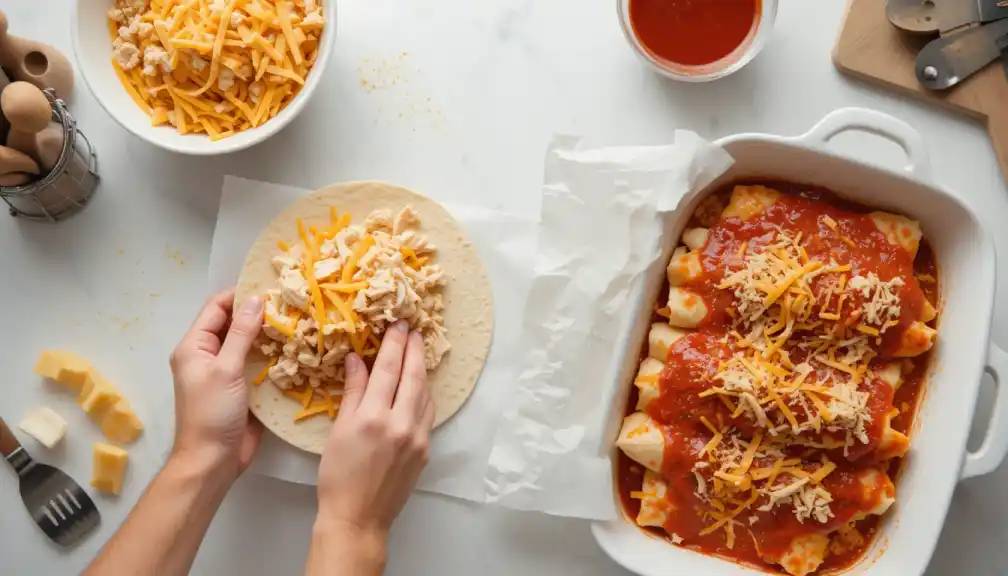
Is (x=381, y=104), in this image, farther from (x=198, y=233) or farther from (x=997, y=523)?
(x=997, y=523)

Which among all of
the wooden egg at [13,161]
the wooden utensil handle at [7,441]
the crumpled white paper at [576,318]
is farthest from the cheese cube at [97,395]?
the crumpled white paper at [576,318]

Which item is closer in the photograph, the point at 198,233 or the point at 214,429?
the point at 214,429

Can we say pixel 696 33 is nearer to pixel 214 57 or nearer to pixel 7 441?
pixel 214 57

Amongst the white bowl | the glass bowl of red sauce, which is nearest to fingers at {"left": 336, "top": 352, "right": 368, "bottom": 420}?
the white bowl

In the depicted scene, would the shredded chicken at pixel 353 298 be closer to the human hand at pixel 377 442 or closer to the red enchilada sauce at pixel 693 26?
the human hand at pixel 377 442

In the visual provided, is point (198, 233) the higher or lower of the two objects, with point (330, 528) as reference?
higher

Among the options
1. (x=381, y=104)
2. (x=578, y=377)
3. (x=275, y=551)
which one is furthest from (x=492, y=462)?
(x=381, y=104)
